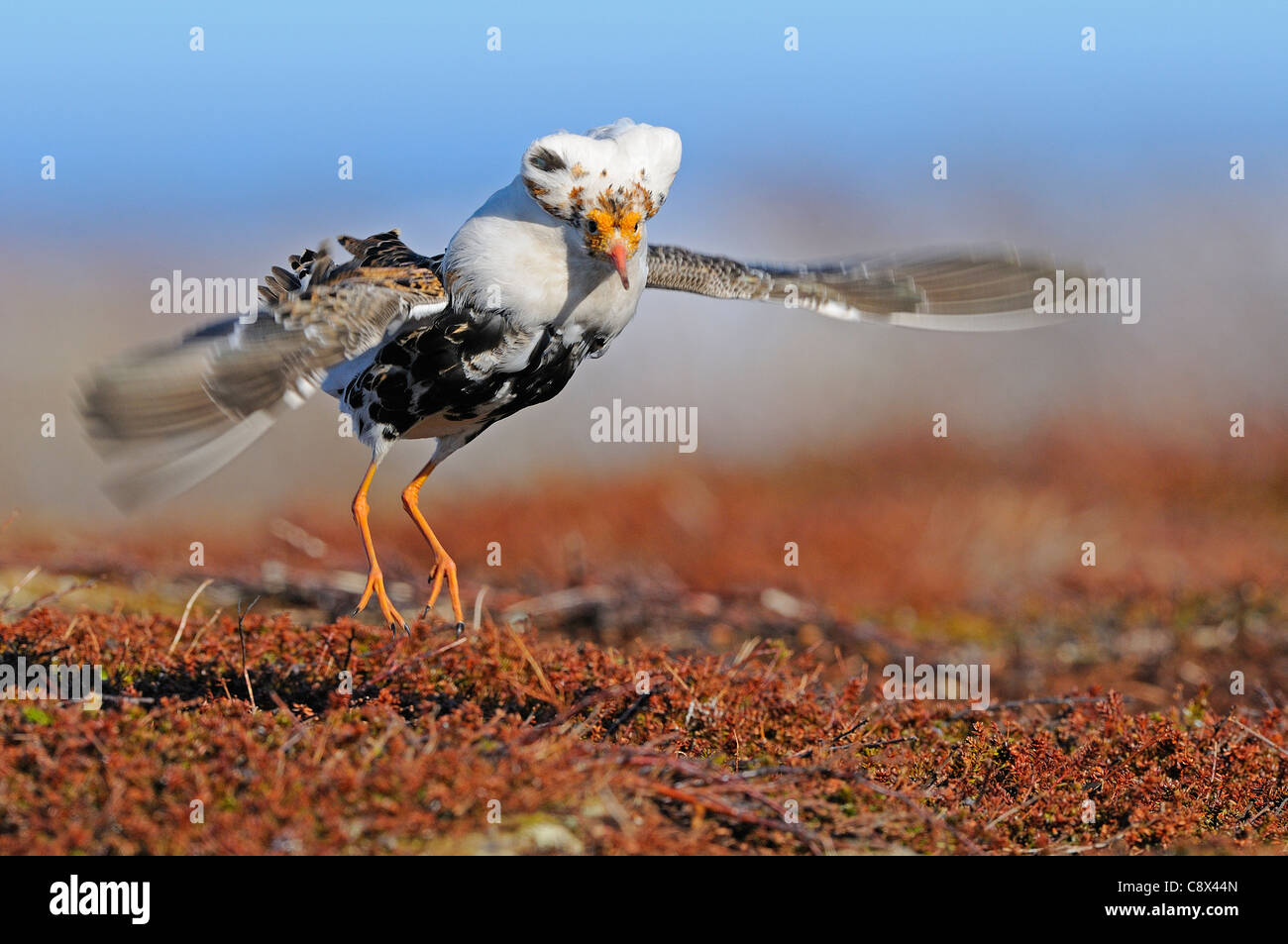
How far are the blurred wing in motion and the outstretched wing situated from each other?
6.62 feet

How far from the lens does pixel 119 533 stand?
13297 mm

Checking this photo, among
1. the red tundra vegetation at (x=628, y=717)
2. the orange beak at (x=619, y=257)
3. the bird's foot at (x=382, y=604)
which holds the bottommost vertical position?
the red tundra vegetation at (x=628, y=717)

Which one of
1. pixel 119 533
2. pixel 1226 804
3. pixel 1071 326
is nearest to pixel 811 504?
pixel 119 533

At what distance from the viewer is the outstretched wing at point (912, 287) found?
279 inches

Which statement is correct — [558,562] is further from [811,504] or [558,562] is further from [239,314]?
[239,314]

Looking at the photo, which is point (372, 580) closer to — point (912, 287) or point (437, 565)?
point (437, 565)

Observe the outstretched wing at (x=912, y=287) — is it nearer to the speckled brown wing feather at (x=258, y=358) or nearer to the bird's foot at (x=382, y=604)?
the speckled brown wing feather at (x=258, y=358)

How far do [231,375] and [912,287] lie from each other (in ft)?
12.8

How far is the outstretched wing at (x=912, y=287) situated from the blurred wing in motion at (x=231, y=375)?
6.62 ft

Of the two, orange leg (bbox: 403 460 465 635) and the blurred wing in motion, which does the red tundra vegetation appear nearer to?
orange leg (bbox: 403 460 465 635)

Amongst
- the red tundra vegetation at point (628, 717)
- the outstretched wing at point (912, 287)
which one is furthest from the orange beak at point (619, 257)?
the red tundra vegetation at point (628, 717)

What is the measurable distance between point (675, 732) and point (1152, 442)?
603 inches

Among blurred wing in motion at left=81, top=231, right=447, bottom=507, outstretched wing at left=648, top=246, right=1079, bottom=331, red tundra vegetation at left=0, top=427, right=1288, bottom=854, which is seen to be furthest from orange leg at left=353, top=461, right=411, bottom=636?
outstretched wing at left=648, top=246, right=1079, bottom=331

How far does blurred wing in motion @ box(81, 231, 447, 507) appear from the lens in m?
5.04
